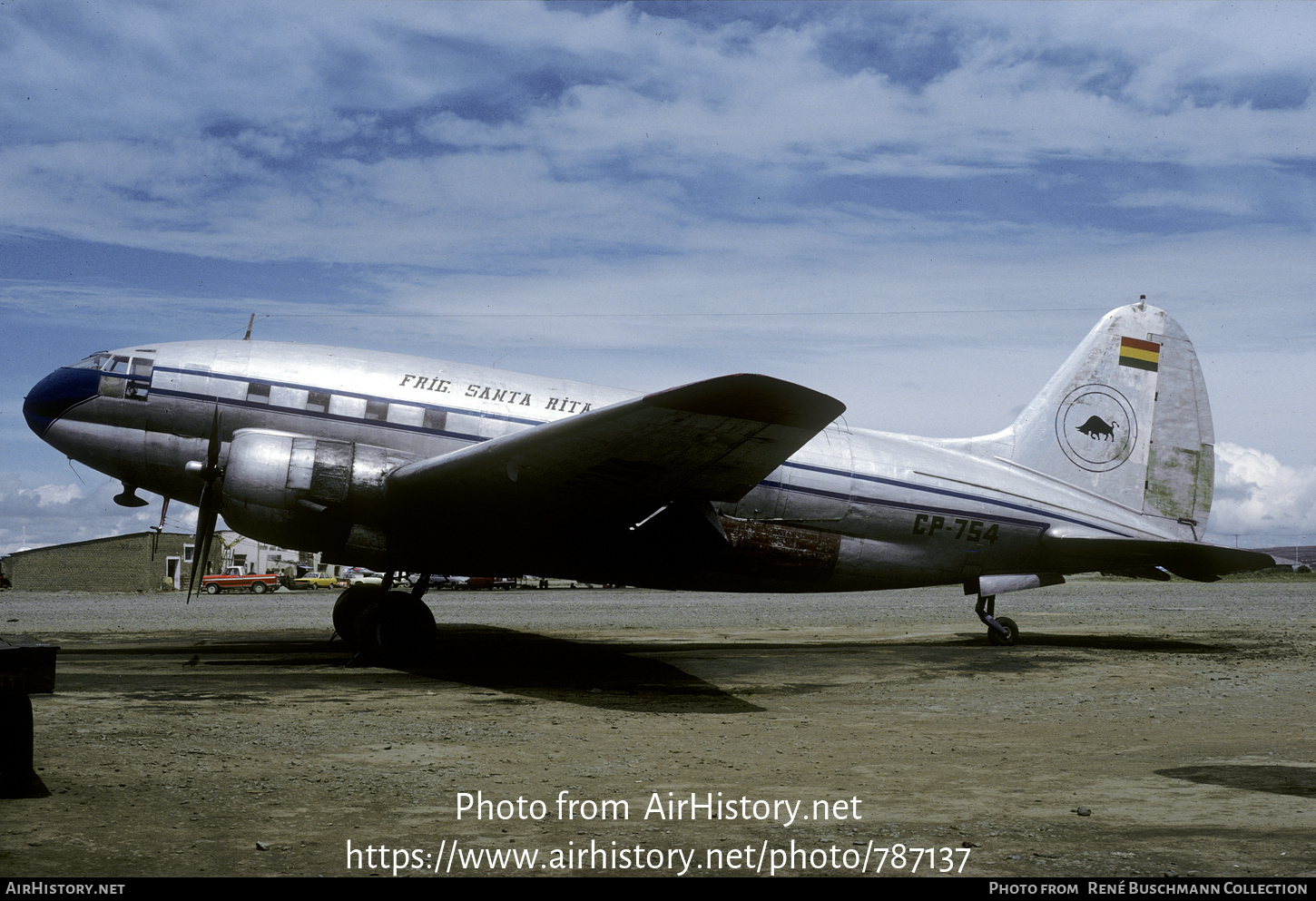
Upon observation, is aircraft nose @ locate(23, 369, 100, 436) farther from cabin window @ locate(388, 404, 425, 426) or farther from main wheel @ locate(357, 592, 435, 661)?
main wheel @ locate(357, 592, 435, 661)

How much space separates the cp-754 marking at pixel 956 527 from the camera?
15.6 metres

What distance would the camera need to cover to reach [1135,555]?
16219 millimetres

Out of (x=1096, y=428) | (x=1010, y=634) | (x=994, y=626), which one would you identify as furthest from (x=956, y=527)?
(x=1096, y=428)

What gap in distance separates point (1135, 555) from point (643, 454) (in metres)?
10.2

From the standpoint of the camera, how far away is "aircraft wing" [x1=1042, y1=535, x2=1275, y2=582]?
51.2 ft

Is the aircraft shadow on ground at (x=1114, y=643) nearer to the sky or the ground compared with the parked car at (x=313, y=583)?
nearer to the sky

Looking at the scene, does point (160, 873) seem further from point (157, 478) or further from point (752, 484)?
point (157, 478)

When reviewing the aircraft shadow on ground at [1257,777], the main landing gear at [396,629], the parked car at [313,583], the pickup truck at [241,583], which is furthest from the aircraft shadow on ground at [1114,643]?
the parked car at [313,583]

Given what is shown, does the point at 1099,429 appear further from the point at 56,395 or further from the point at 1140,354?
the point at 56,395

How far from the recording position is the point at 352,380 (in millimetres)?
14172

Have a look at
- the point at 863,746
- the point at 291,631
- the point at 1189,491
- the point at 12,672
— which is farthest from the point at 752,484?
the point at 291,631

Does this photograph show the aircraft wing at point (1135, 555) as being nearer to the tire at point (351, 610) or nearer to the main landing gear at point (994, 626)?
the main landing gear at point (994, 626)

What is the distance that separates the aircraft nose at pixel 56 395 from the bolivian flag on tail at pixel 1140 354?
18.1 meters

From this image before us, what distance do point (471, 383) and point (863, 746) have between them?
8.83 metres
